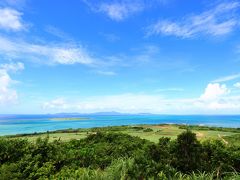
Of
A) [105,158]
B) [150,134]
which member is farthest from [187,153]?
[150,134]

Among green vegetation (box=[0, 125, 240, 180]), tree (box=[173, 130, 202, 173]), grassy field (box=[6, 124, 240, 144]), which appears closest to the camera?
green vegetation (box=[0, 125, 240, 180])

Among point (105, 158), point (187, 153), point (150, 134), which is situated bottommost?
point (105, 158)

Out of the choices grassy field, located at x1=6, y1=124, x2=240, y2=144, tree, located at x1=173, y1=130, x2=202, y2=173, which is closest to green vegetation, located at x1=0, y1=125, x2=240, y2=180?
tree, located at x1=173, y1=130, x2=202, y2=173

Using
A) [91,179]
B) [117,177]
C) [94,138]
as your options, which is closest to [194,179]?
[117,177]

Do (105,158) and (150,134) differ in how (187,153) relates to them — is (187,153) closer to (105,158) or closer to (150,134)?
(105,158)

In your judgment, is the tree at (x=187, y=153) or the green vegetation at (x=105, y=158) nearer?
the green vegetation at (x=105, y=158)

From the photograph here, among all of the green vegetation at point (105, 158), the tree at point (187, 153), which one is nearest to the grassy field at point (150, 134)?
the green vegetation at point (105, 158)

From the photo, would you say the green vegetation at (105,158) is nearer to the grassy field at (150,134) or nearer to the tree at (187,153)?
the tree at (187,153)

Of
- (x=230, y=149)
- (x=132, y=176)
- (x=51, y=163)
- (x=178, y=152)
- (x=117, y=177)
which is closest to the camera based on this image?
(x=117, y=177)

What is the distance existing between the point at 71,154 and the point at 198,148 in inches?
184

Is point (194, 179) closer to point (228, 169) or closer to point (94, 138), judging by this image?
point (228, 169)

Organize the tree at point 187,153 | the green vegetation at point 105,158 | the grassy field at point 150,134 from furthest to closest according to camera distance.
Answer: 1. the grassy field at point 150,134
2. the tree at point 187,153
3. the green vegetation at point 105,158

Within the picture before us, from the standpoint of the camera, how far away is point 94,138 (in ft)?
54.7

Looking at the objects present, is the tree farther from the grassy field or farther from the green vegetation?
the grassy field
